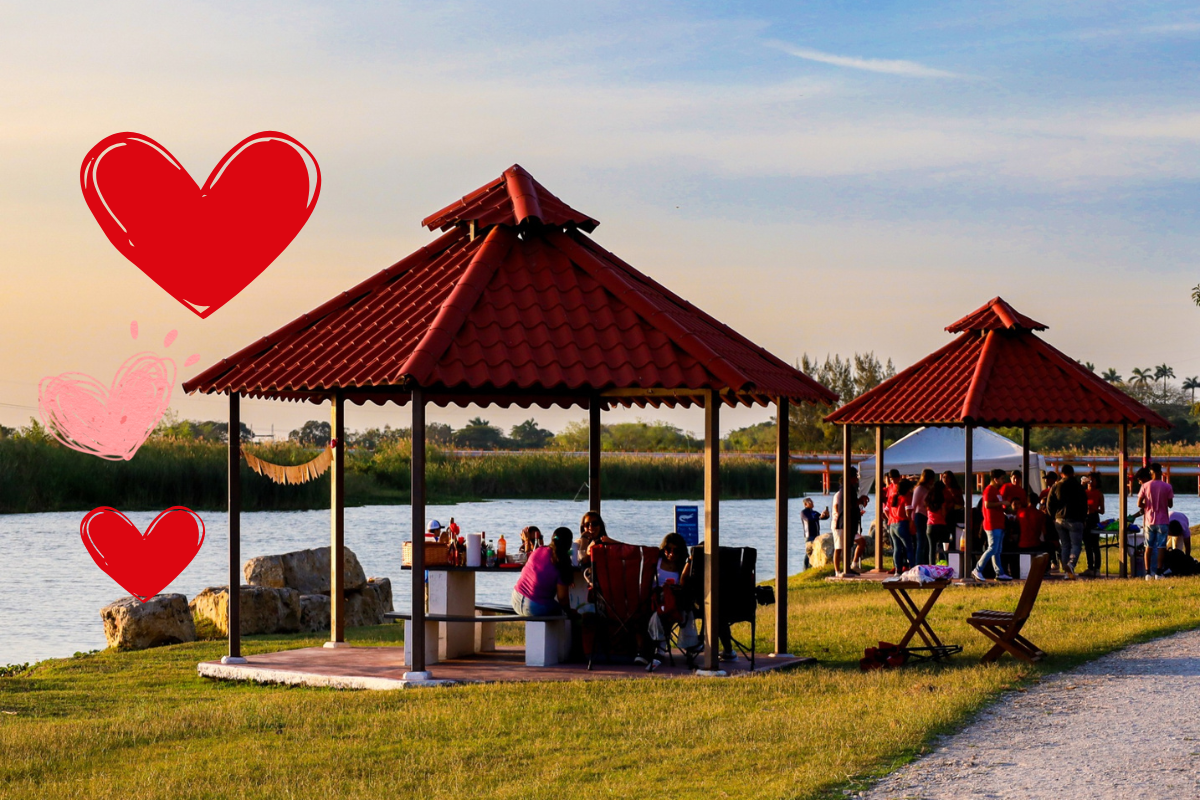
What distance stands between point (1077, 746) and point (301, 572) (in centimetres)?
1361

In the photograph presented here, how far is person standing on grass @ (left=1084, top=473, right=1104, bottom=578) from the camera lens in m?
21.1

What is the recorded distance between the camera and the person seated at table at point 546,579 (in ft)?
37.5

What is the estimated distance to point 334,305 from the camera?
12.9 meters

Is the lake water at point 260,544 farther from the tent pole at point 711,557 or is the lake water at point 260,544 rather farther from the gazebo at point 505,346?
the tent pole at point 711,557

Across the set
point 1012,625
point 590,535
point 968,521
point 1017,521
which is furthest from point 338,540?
point 1017,521

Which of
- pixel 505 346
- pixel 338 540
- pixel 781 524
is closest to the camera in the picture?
pixel 505 346

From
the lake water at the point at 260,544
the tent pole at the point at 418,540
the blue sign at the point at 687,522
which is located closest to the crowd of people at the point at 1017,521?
the lake water at the point at 260,544

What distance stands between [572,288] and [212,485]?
102 ft

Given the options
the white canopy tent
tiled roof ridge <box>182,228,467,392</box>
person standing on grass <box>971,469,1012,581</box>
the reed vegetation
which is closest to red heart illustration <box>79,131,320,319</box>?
tiled roof ridge <box>182,228,467,392</box>

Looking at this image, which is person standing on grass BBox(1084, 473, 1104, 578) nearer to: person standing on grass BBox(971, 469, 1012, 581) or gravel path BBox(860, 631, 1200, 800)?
person standing on grass BBox(971, 469, 1012, 581)

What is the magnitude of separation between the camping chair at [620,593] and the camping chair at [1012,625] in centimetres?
280

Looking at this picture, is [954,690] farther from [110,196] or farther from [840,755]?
[110,196]

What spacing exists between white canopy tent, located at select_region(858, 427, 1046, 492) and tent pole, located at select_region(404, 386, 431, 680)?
19536 millimetres

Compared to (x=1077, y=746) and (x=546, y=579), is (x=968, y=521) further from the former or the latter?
(x=1077, y=746)
